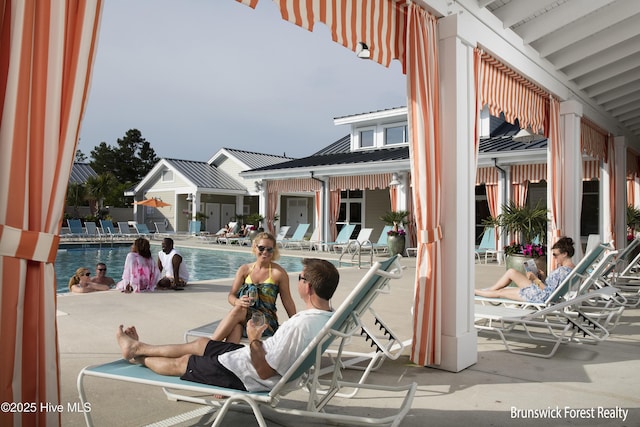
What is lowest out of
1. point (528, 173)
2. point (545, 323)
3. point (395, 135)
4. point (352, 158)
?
point (545, 323)

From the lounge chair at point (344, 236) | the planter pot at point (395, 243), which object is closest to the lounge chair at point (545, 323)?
the planter pot at point (395, 243)

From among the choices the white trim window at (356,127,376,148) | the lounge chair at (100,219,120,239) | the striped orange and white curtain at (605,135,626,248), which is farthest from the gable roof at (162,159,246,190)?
the striped orange and white curtain at (605,135,626,248)

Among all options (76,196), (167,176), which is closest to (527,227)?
(167,176)

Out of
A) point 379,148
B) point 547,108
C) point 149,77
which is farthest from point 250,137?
point 547,108

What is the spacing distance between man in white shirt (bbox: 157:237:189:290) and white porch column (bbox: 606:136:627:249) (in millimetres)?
8431

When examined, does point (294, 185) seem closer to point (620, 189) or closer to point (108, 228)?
point (108, 228)

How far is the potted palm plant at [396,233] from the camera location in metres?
14.0

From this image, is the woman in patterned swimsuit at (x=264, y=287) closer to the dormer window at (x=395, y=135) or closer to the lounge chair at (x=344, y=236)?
the lounge chair at (x=344, y=236)

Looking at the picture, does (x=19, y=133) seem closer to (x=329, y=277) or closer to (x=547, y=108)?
(x=329, y=277)

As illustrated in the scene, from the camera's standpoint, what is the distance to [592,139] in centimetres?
875

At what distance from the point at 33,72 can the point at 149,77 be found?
6049 cm

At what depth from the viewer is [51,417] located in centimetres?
186

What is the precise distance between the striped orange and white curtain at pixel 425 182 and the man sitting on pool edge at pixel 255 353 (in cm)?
147

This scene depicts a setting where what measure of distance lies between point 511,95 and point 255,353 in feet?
15.4
